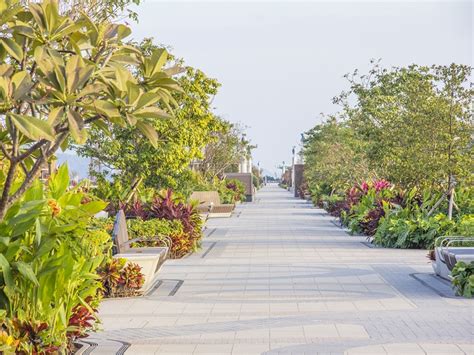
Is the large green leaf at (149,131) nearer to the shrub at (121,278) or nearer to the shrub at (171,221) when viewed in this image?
the shrub at (121,278)

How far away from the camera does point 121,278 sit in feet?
35.9

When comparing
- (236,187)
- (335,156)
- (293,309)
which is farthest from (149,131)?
(236,187)

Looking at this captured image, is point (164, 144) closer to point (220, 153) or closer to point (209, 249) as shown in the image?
point (209, 249)

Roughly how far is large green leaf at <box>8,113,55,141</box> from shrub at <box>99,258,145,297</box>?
621 centimetres

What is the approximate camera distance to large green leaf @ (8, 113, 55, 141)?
4.64 meters

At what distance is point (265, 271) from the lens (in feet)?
46.8

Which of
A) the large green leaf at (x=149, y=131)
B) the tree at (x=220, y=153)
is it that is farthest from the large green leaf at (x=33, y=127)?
the tree at (x=220, y=153)

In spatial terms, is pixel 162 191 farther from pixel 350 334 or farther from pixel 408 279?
pixel 350 334

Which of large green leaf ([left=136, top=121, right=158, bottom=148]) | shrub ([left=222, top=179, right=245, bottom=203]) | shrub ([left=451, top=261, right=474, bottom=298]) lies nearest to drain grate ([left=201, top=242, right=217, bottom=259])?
shrub ([left=451, top=261, right=474, bottom=298])

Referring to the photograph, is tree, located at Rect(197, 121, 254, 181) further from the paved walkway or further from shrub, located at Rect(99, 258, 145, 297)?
shrub, located at Rect(99, 258, 145, 297)

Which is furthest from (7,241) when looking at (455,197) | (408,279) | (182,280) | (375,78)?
(375,78)

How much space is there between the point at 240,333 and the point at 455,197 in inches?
522

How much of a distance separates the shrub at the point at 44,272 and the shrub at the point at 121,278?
3.75 metres

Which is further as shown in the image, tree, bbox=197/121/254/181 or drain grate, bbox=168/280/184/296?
tree, bbox=197/121/254/181
